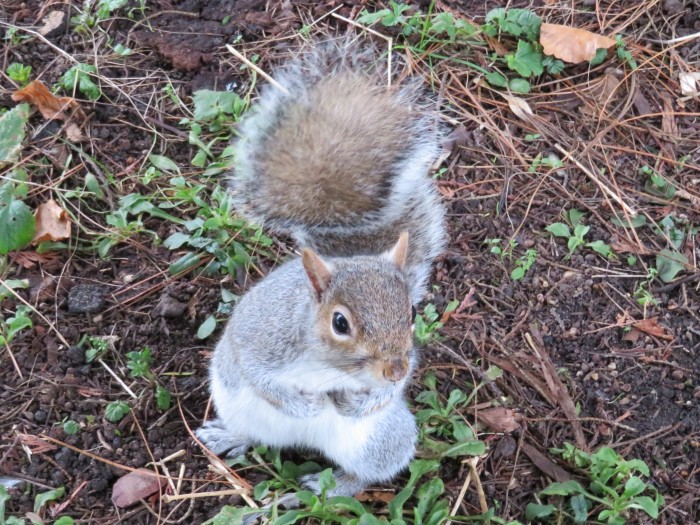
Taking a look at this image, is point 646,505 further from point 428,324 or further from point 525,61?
point 525,61

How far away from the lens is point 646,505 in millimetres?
1802

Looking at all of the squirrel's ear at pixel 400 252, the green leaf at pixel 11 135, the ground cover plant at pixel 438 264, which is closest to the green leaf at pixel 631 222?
the ground cover plant at pixel 438 264

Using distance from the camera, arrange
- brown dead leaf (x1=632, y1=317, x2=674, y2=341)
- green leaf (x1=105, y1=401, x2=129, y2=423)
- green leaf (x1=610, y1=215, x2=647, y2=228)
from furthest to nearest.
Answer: green leaf (x1=610, y1=215, x2=647, y2=228)
brown dead leaf (x1=632, y1=317, x2=674, y2=341)
green leaf (x1=105, y1=401, x2=129, y2=423)

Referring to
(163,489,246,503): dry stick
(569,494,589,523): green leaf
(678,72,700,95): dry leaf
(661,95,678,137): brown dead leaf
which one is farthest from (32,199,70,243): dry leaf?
(678,72,700,95): dry leaf

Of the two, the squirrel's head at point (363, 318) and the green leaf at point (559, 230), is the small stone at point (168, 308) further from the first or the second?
the green leaf at point (559, 230)

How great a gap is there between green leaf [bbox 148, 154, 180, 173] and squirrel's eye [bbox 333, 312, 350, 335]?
3.64 feet

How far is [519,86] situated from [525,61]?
0.32 ft

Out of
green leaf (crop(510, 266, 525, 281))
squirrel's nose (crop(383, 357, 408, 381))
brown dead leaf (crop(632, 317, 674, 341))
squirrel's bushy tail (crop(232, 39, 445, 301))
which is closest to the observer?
squirrel's nose (crop(383, 357, 408, 381))

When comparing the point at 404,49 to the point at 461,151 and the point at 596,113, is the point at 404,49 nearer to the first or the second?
the point at 461,151

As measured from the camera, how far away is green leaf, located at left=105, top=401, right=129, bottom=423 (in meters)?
2.01

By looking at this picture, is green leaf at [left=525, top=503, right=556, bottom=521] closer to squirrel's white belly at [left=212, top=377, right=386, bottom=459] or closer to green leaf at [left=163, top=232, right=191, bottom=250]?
squirrel's white belly at [left=212, top=377, right=386, bottom=459]

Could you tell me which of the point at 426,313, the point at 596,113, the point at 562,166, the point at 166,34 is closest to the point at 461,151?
the point at 562,166

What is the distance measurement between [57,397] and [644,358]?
1655 millimetres

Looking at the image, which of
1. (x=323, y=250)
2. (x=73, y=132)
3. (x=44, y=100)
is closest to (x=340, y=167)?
(x=323, y=250)
